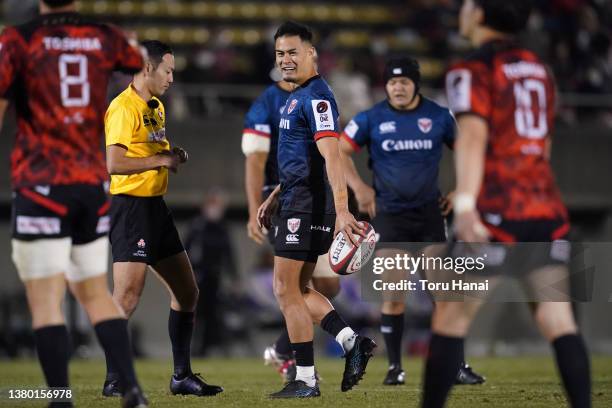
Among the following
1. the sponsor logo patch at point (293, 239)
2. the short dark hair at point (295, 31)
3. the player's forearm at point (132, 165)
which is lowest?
the sponsor logo patch at point (293, 239)

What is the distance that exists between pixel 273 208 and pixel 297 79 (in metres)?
1.11

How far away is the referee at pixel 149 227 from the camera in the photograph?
7613 mm

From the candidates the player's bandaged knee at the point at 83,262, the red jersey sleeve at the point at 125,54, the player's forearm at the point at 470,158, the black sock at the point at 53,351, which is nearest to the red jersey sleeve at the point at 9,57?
the red jersey sleeve at the point at 125,54

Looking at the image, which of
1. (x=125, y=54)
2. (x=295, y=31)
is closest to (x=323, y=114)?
(x=295, y=31)

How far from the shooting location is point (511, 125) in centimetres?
530

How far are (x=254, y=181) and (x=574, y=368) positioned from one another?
4.16 meters

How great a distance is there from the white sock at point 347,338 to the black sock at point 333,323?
6 centimetres

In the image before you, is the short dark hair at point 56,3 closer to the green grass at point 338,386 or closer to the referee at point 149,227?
the referee at point 149,227

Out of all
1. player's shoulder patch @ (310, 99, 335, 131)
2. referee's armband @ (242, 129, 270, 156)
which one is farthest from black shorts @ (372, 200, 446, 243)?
player's shoulder patch @ (310, 99, 335, 131)

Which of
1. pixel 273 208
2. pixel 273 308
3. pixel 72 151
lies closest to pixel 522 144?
pixel 72 151

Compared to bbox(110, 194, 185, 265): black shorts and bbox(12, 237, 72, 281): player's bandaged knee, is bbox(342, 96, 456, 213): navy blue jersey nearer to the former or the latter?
bbox(110, 194, 185, 265): black shorts

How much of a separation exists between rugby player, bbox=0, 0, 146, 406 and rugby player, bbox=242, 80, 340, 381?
3.08 m

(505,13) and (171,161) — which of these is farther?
(171,161)

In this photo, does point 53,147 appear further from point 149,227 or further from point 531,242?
point 531,242
